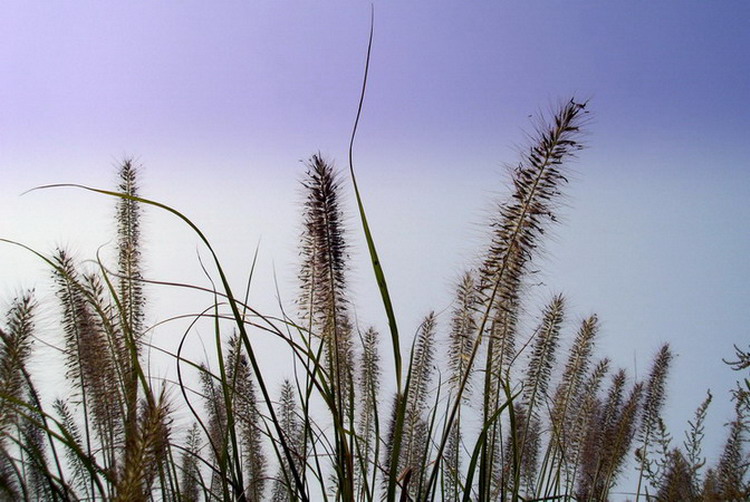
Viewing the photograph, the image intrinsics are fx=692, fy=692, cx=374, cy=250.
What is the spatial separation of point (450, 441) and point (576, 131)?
1.88 m

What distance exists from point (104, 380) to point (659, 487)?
2937mm

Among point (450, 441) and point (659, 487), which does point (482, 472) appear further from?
point (659, 487)

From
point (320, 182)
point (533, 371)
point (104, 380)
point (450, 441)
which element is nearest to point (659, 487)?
point (533, 371)

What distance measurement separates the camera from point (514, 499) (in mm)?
2641

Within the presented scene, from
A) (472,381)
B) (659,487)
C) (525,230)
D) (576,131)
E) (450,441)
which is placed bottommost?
(659,487)

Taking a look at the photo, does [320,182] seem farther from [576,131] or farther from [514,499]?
[514,499]

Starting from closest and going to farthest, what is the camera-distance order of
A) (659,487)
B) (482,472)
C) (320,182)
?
(482,472) < (320,182) < (659,487)

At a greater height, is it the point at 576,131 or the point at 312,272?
the point at 576,131

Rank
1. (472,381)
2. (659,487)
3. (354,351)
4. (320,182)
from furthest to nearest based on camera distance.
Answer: (659,487)
(354,351)
(472,381)
(320,182)

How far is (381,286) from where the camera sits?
192 centimetres

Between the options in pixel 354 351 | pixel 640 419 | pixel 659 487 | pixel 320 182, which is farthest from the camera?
pixel 640 419

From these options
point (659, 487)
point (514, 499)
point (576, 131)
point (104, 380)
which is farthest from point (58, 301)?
point (659, 487)

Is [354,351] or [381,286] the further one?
[354,351]

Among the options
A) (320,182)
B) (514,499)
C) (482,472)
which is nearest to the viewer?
(482,472)
